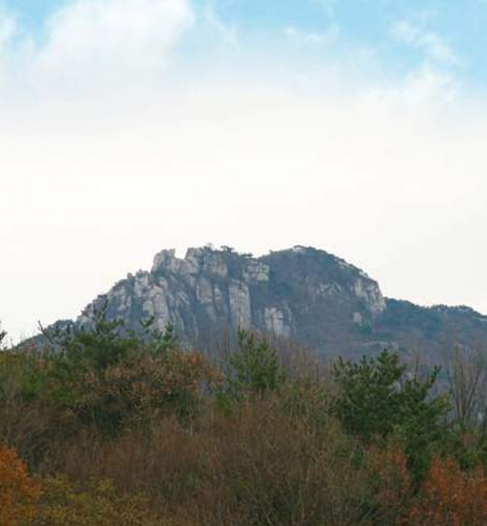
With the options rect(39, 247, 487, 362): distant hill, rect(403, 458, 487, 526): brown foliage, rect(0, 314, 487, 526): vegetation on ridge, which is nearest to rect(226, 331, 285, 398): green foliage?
rect(0, 314, 487, 526): vegetation on ridge

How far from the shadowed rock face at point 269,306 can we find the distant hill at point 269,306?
0.68 ft

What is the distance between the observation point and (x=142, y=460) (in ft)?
54.9

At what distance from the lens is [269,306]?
179500mm

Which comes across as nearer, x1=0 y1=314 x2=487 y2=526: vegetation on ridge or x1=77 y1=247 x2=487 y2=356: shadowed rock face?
x1=0 y1=314 x2=487 y2=526: vegetation on ridge

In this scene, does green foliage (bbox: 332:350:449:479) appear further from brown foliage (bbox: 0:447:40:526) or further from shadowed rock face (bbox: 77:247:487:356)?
shadowed rock face (bbox: 77:247:487:356)

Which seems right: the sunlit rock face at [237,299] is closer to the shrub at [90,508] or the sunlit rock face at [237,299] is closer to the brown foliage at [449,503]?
the brown foliage at [449,503]

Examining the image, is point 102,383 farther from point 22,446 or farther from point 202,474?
point 202,474

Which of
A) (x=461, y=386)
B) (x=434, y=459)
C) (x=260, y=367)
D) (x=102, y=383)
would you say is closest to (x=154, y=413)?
(x=102, y=383)

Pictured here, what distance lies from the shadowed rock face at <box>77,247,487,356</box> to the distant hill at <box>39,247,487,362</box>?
0.21 meters

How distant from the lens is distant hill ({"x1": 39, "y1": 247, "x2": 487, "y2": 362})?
16000cm

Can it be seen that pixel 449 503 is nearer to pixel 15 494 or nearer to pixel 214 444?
pixel 214 444

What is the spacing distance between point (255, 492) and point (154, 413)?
17.8 ft

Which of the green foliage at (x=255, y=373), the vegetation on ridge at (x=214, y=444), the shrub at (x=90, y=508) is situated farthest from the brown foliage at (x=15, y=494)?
the green foliage at (x=255, y=373)

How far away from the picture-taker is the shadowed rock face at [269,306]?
160500 mm
